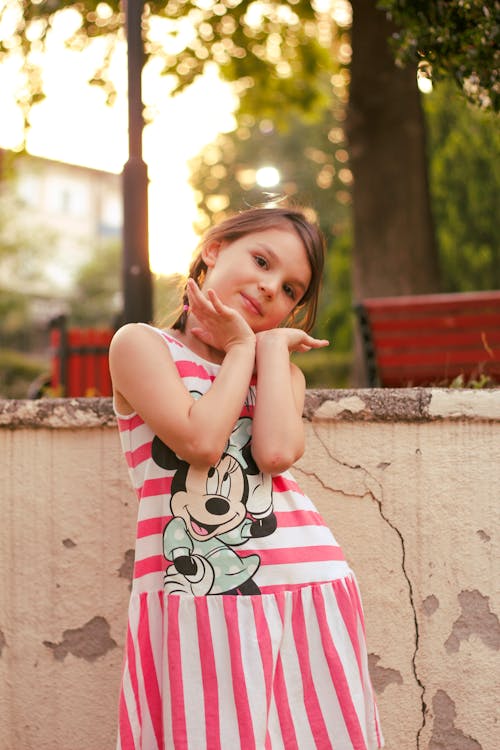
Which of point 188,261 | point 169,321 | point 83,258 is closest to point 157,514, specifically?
point 169,321

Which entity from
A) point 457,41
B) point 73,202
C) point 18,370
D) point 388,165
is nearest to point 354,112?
point 388,165

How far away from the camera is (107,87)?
711 centimetres

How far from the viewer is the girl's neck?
5.89ft

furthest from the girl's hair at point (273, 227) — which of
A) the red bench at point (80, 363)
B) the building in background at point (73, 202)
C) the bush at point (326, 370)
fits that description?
the building in background at point (73, 202)

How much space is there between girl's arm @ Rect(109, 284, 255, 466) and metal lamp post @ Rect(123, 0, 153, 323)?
2.04m

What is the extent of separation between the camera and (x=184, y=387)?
62.7 inches

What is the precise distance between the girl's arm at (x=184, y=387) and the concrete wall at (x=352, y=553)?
0.75 metres

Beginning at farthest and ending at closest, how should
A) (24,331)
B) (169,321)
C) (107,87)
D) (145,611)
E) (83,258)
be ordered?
(83,258) < (24,331) < (107,87) < (169,321) < (145,611)

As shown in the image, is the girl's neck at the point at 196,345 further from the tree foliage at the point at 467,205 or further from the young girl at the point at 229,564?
the tree foliage at the point at 467,205

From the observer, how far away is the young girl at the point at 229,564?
1541mm

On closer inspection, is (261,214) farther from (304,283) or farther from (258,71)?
(258,71)

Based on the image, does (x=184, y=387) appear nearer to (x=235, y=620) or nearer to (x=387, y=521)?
(x=235, y=620)

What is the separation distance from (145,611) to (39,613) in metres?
0.89

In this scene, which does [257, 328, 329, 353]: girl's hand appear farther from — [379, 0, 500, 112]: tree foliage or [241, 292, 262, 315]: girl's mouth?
[379, 0, 500, 112]: tree foliage
